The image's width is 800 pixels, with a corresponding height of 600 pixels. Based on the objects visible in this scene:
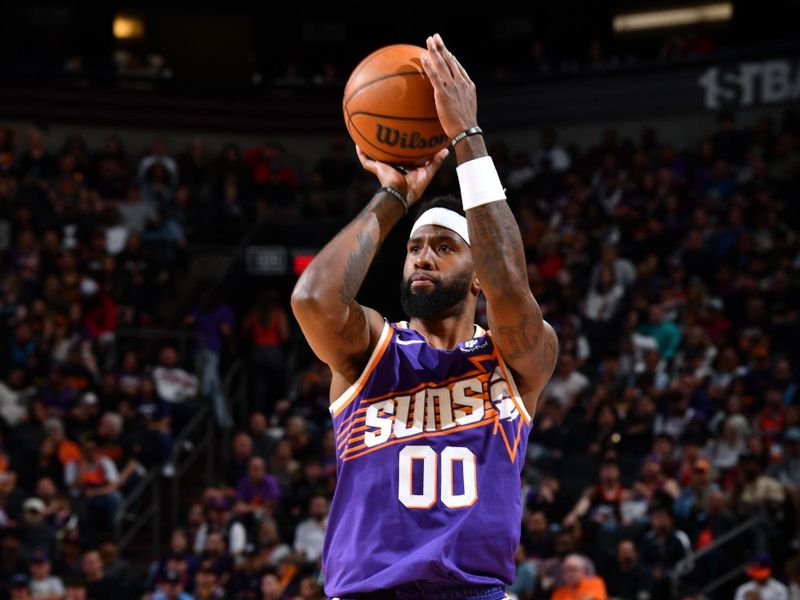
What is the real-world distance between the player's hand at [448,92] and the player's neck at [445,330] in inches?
27.0

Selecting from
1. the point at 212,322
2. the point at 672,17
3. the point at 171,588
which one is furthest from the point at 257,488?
the point at 672,17

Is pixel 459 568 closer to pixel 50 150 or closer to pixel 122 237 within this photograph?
pixel 122 237

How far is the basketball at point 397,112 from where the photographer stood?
13.3ft

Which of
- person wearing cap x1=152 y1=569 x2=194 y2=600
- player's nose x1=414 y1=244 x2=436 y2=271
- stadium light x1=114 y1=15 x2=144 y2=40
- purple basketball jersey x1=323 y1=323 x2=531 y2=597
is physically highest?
stadium light x1=114 y1=15 x2=144 y2=40

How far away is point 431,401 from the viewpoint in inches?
155

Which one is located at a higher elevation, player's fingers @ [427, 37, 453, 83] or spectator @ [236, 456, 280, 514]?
player's fingers @ [427, 37, 453, 83]

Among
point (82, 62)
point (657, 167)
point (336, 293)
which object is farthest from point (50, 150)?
point (336, 293)

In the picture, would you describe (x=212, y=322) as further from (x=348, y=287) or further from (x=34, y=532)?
(x=348, y=287)

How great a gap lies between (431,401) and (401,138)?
0.89 m

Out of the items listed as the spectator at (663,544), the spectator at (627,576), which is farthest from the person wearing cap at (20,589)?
the spectator at (663,544)

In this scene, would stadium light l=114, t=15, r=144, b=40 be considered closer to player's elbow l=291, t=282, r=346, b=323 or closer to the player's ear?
the player's ear

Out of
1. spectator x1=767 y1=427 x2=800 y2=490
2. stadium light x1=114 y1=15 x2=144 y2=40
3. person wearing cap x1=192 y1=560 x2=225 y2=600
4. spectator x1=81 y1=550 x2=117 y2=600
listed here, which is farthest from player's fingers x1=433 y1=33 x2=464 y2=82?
stadium light x1=114 y1=15 x2=144 y2=40

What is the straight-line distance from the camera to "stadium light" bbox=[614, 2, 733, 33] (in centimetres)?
1983

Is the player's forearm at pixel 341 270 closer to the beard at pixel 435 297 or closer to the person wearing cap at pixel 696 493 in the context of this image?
the beard at pixel 435 297
